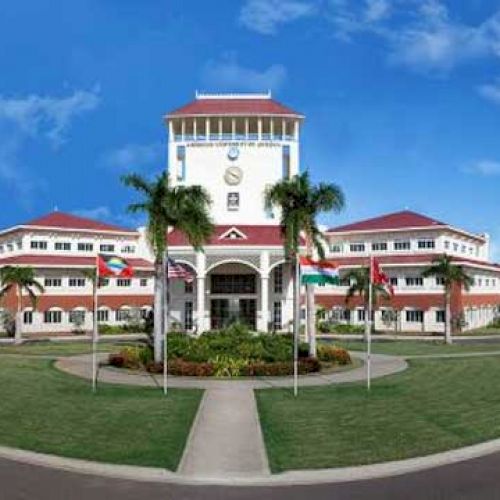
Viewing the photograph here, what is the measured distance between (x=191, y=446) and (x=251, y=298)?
163 feet

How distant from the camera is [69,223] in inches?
2908

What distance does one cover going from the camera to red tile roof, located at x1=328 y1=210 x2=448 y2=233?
71125 millimetres

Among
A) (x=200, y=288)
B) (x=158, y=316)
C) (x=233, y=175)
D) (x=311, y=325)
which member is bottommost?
(x=311, y=325)

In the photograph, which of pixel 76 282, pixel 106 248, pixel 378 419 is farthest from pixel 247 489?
pixel 106 248

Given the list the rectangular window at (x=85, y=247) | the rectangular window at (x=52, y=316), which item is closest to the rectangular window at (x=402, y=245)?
the rectangular window at (x=85, y=247)

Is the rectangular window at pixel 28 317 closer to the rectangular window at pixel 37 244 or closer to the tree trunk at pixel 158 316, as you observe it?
the rectangular window at pixel 37 244

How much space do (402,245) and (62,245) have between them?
3111cm

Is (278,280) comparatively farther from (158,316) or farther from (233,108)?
(158,316)

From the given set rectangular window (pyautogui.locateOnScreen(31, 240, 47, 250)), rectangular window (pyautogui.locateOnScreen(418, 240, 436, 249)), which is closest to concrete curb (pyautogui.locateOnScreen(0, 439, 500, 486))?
rectangular window (pyautogui.locateOnScreen(418, 240, 436, 249))

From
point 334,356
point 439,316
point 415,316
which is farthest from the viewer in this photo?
point 415,316

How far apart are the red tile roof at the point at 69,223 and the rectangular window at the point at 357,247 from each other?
21.5 m

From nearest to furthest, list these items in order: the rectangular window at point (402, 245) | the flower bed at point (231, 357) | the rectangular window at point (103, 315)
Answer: the flower bed at point (231, 357), the rectangular window at point (103, 315), the rectangular window at point (402, 245)

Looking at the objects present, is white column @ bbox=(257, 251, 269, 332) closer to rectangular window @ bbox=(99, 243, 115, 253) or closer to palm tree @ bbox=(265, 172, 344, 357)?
rectangular window @ bbox=(99, 243, 115, 253)

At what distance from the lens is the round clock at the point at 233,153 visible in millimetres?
67938
